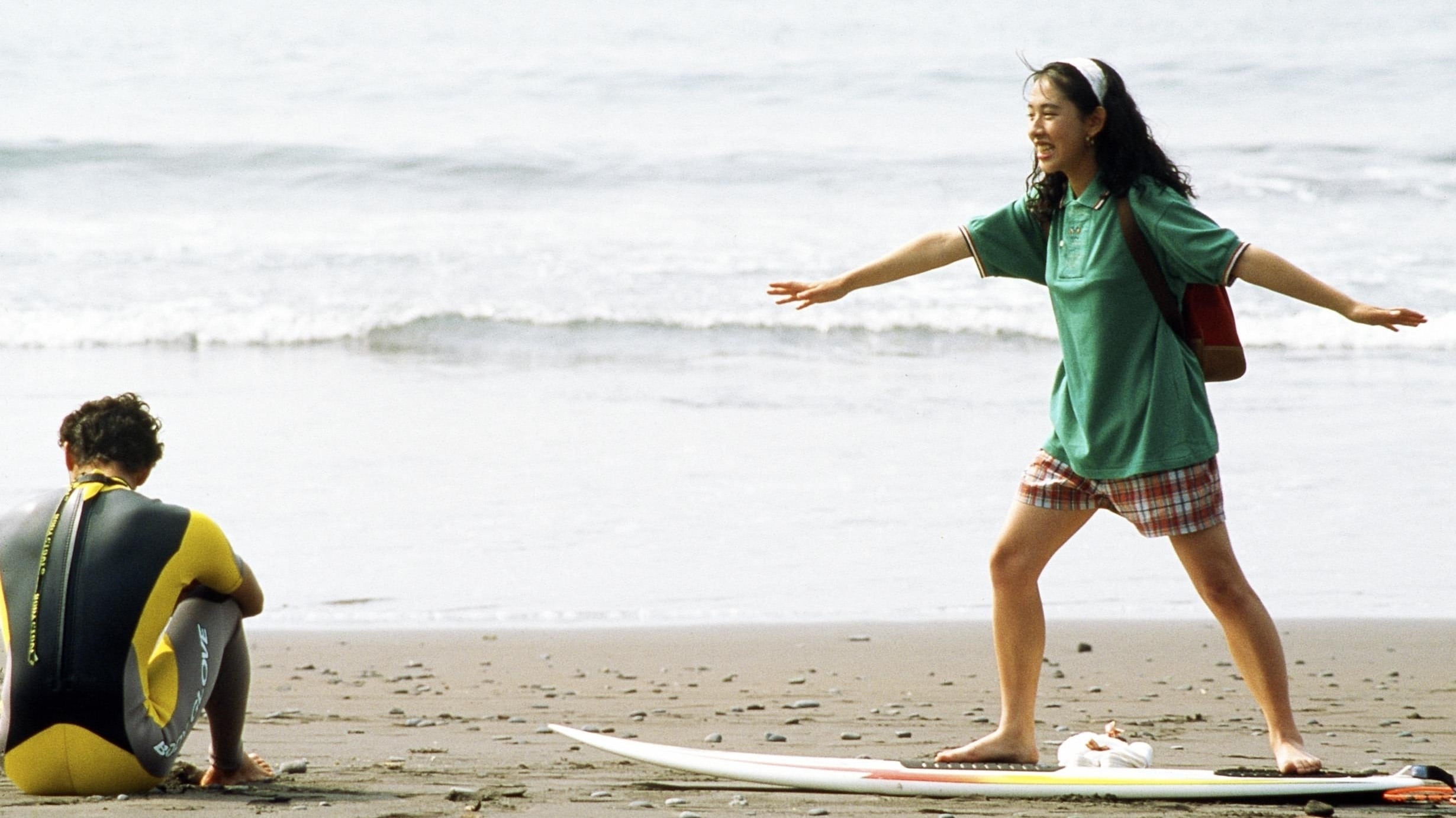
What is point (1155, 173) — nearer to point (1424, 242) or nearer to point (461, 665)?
point (461, 665)

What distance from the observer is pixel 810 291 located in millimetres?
3832

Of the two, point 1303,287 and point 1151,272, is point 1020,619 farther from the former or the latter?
point 1303,287

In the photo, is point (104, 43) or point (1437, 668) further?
point (104, 43)

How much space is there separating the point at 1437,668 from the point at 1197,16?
27.1 meters

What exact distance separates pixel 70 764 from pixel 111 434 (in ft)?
2.30

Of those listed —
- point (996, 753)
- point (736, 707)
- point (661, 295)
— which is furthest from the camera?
point (661, 295)

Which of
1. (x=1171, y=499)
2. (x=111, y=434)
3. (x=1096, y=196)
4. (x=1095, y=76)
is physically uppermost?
(x=1095, y=76)

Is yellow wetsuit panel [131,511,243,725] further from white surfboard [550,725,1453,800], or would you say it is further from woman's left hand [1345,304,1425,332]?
woman's left hand [1345,304,1425,332]

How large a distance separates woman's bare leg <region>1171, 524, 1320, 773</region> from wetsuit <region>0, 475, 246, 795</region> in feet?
7.00

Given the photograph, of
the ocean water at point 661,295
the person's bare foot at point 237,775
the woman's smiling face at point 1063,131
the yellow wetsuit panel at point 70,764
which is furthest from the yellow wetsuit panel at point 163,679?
the ocean water at point 661,295

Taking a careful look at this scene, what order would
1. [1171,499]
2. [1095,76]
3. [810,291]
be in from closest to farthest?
[1171,499] → [1095,76] → [810,291]

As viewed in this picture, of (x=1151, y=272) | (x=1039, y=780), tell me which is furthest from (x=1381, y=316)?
(x=1039, y=780)

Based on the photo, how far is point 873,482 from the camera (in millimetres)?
8008

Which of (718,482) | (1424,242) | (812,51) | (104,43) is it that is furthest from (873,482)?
(104,43)
